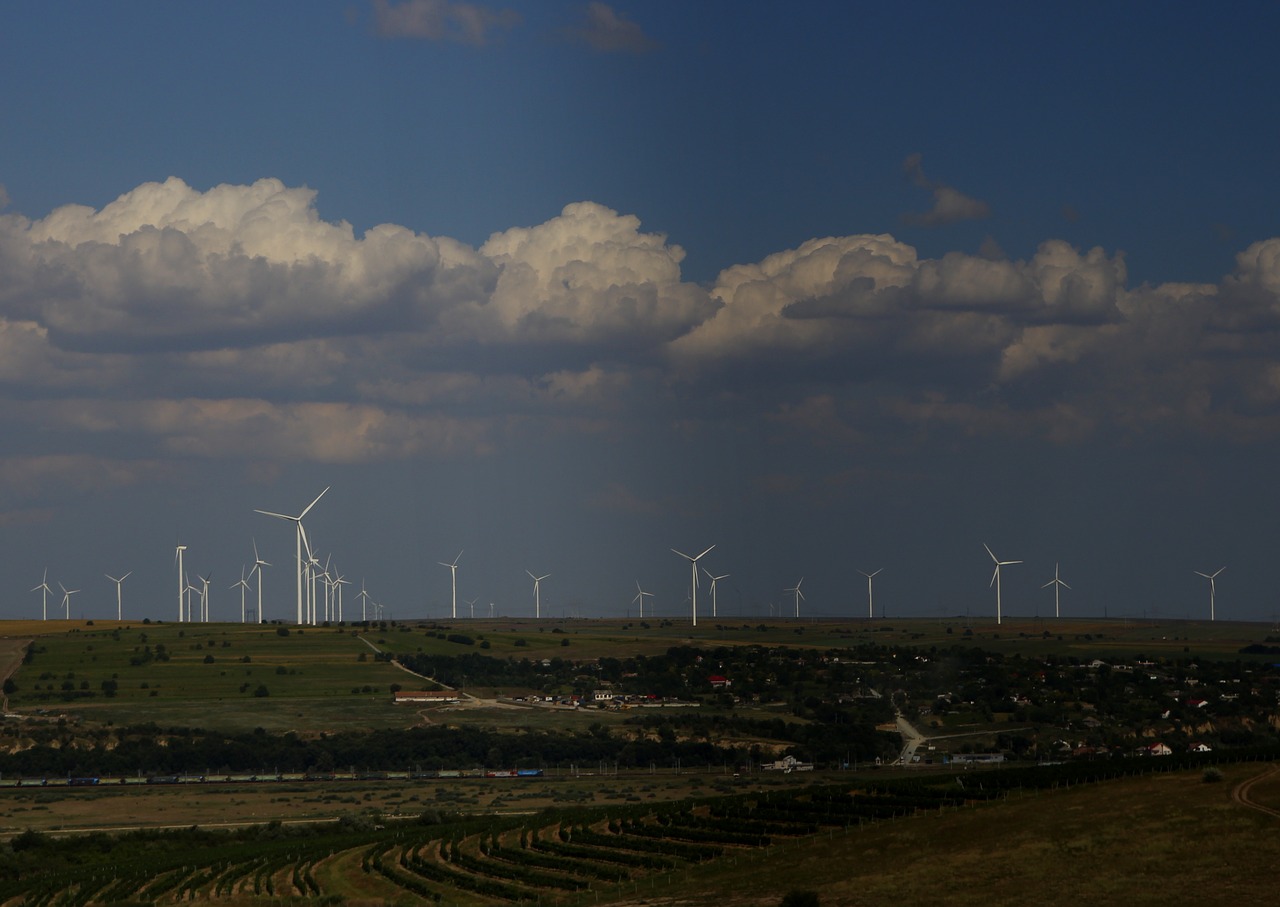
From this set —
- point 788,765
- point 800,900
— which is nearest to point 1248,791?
point 800,900

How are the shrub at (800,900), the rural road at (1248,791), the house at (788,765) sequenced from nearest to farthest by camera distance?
the shrub at (800,900), the rural road at (1248,791), the house at (788,765)

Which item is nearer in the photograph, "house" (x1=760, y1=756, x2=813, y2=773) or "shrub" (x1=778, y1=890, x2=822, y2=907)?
"shrub" (x1=778, y1=890, x2=822, y2=907)

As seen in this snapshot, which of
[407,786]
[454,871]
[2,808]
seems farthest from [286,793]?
[454,871]

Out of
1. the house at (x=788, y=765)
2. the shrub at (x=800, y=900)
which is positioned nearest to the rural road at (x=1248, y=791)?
the shrub at (x=800, y=900)

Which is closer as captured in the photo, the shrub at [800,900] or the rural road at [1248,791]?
the shrub at [800,900]

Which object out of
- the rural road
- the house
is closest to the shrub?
the rural road

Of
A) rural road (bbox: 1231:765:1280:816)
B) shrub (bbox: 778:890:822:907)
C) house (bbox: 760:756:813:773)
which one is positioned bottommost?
house (bbox: 760:756:813:773)

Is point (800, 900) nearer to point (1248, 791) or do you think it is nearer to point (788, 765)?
point (1248, 791)

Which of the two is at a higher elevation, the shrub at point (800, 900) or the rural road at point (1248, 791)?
the rural road at point (1248, 791)

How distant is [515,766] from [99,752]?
169 ft

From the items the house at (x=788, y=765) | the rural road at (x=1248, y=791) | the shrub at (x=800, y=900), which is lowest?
the house at (x=788, y=765)

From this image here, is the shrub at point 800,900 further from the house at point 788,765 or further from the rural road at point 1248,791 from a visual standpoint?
the house at point 788,765

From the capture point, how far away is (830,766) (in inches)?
6688

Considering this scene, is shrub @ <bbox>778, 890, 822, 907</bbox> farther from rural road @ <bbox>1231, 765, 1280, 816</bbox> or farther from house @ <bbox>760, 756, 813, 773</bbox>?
house @ <bbox>760, 756, 813, 773</bbox>
